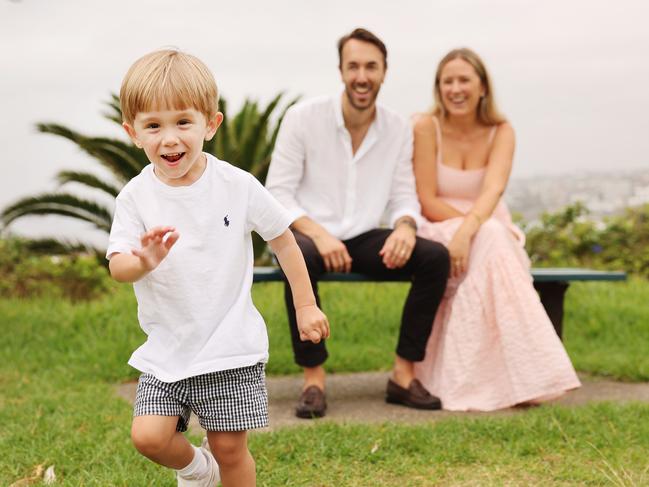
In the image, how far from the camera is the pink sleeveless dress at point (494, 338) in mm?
4453

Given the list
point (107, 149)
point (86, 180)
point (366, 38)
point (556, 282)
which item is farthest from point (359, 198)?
point (86, 180)

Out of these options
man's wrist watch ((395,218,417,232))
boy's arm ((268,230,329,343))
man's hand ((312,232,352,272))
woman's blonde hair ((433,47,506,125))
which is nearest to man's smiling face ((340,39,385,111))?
woman's blonde hair ((433,47,506,125))

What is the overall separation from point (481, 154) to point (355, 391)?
151cm

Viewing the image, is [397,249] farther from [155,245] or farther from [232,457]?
[155,245]

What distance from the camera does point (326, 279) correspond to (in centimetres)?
453

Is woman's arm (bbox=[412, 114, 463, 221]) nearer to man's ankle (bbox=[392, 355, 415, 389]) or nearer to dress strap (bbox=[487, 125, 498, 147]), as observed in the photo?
dress strap (bbox=[487, 125, 498, 147])

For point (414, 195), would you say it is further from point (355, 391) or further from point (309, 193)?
point (355, 391)

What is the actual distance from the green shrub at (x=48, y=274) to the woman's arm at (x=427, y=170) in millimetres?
5194

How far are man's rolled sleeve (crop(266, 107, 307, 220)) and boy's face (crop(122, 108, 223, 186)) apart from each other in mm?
2125

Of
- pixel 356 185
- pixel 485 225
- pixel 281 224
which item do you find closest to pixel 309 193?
pixel 356 185

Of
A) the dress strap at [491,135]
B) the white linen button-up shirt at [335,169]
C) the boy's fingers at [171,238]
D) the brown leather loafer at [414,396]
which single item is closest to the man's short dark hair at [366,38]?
the white linen button-up shirt at [335,169]

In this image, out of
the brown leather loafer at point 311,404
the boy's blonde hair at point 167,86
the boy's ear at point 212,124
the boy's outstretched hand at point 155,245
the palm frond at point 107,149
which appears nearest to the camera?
the boy's outstretched hand at point 155,245

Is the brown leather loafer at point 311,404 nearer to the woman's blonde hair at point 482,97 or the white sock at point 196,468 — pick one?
the white sock at point 196,468

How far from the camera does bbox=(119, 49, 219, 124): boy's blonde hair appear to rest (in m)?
2.40
